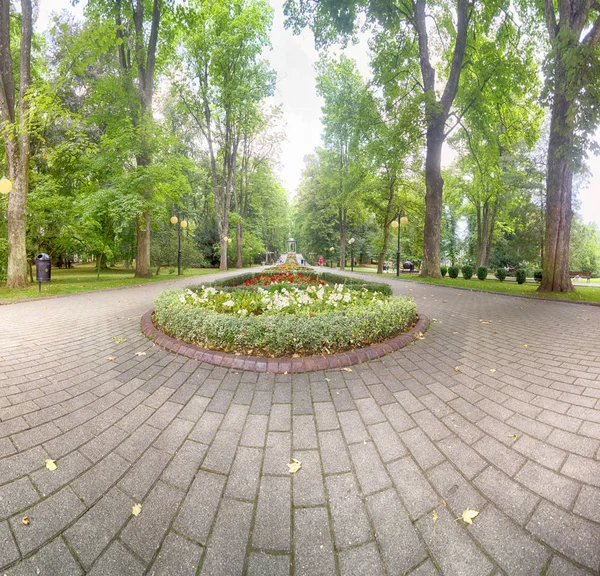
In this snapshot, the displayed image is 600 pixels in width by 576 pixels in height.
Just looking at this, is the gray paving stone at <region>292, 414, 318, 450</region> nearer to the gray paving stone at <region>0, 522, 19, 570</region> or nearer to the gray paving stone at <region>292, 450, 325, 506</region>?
the gray paving stone at <region>292, 450, 325, 506</region>

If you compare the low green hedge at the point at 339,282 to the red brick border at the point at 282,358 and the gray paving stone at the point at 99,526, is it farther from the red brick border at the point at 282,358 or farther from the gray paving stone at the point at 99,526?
the gray paving stone at the point at 99,526

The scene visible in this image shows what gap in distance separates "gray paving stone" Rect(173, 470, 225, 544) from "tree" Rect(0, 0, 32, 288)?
1272 cm

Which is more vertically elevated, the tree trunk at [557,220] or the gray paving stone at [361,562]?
the tree trunk at [557,220]

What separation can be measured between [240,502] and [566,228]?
12.5 m

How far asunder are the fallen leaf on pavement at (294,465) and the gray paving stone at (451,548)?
768 millimetres

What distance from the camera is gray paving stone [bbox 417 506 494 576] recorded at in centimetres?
127

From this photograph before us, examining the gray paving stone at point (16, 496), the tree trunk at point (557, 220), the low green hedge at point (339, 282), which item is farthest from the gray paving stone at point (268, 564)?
the tree trunk at point (557, 220)

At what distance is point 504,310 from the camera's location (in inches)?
273

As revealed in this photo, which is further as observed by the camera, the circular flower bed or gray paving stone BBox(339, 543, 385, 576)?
the circular flower bed

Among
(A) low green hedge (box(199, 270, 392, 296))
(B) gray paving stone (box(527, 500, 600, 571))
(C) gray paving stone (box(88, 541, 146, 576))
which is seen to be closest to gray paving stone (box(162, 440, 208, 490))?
(C) gray paving stone (box(88, 541, 146, 576))

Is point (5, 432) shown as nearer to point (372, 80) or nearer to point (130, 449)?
point (130, 449)

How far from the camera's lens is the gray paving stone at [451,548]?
127 cm

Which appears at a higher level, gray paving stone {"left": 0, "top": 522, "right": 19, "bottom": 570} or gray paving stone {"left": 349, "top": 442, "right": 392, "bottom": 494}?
gray paving stone {"left": 349, "top": 442, "right": 392, "bottom": 494}

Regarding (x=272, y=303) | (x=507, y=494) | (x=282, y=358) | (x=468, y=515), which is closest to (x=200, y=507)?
(x=468, y=515)
